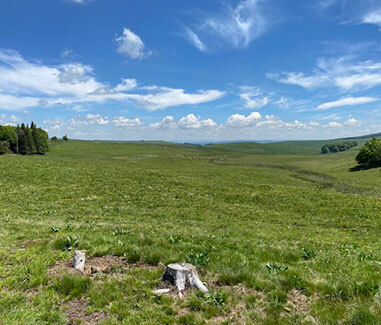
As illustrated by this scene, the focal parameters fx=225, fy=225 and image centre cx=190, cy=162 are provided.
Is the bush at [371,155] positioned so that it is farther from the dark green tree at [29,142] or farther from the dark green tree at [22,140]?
the dark green tree at [22,140]

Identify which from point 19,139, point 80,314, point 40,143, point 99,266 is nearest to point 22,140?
point 19,139

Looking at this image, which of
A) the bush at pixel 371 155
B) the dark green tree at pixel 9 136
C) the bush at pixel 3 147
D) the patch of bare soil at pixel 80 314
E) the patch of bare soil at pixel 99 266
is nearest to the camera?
the patch of bare soil at pixel 80 314

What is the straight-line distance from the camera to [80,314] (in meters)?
6.39

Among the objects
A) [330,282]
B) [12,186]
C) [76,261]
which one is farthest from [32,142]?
[330,282]

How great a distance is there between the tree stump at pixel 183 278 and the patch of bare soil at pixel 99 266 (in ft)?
4.76

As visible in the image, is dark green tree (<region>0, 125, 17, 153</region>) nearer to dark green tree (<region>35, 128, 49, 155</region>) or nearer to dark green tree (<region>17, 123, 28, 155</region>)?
dark green tree (<region>17, 123, 28, 155</region>)

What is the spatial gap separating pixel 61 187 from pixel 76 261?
22.6 m

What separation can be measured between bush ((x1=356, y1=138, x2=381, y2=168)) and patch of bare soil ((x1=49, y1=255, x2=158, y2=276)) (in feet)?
324

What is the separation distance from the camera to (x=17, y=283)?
752cm

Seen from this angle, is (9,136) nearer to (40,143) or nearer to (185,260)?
(40,143)

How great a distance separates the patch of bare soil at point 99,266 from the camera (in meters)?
8.34

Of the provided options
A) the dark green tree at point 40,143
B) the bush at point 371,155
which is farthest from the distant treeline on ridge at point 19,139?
the bush at point 371,155

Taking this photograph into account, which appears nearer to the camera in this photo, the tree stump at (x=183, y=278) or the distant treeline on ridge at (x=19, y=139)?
the tree stump at (x=183, y=278)

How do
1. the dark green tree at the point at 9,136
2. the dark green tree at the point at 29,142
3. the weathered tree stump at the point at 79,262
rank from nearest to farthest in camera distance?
the weathered tree stump at the point at 79,262 → the dark green tree at the point at 9,136 → the dark green tree at the point at 29,142
